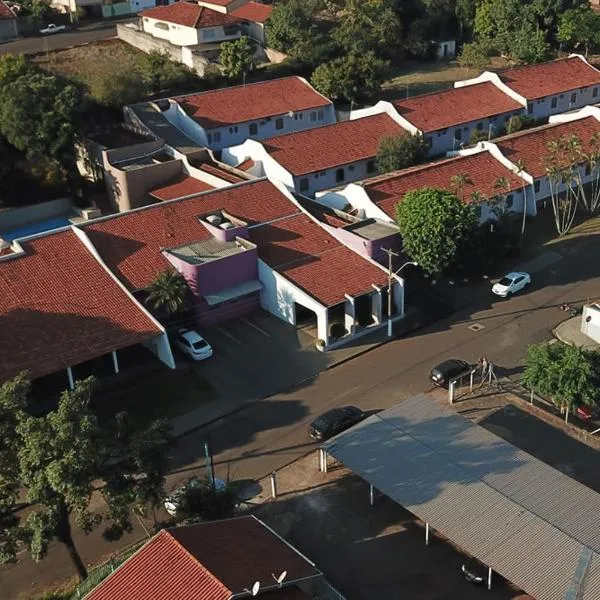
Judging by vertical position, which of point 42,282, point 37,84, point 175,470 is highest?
point 37,84

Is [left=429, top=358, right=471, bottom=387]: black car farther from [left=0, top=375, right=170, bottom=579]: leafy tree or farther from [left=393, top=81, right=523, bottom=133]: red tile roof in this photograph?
[left=393, top=81, right=523, bottom=133]: red tile roof

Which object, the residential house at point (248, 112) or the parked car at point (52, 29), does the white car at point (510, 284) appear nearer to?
the residential house at point (248, 112)

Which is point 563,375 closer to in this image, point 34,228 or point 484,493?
point 484,493

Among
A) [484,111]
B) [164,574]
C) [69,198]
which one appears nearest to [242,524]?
[164,574]

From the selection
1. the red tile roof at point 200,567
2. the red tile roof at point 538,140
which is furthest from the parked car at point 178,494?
the red tile roof at point 538,140

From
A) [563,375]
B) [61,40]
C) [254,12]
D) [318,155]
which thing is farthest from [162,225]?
[254,12]

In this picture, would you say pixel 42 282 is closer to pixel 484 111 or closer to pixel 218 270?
pixel 218 270
